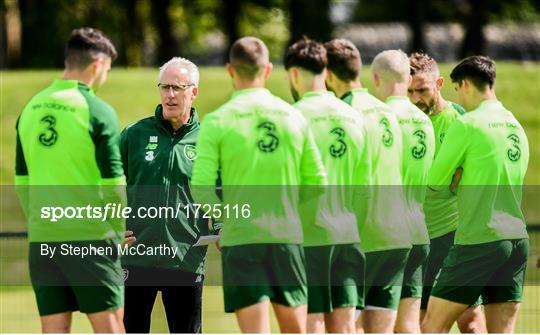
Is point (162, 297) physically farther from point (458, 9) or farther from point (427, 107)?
point (458, 9)

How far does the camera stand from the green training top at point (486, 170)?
31.4ft

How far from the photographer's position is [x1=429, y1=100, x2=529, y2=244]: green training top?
9.57 m

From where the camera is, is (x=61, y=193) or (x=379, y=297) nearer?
(x=61, y=193)

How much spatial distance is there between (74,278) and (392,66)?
2.69m

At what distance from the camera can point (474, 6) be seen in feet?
136

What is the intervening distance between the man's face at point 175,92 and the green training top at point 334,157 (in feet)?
4.46

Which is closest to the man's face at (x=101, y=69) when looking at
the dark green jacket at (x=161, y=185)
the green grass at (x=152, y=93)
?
the dark green jacket at (x=161, y=185)

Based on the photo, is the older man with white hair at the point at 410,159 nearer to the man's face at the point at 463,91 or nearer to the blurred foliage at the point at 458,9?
the man's face at the point at 463,91

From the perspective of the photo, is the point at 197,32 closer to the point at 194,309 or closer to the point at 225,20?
the point at 225,20

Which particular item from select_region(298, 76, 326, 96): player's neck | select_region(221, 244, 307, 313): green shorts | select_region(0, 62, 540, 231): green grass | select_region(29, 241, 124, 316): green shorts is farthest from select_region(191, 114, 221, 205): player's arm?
select_region(0, 62, 540, 231): green grass

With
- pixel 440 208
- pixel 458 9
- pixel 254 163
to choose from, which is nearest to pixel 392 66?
pixel 440 208

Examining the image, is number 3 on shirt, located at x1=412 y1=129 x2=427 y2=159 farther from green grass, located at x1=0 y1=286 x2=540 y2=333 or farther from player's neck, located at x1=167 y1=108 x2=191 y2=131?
green grass, located at x1=0 y1=286 x2=540 y2=333

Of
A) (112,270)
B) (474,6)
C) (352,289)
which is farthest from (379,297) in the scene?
(474,6)

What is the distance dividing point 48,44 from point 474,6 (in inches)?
545
